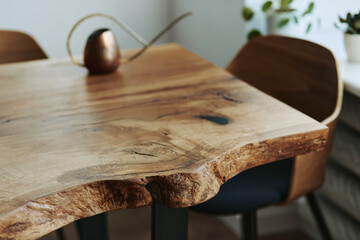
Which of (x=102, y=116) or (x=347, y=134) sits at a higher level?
(x=102, y=116)

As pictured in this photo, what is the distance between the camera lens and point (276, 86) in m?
1.56

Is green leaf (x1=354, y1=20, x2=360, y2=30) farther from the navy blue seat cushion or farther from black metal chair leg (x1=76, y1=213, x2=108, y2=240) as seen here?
black metal chair leg (x1=76, y1=213, x2=108, y2=240)

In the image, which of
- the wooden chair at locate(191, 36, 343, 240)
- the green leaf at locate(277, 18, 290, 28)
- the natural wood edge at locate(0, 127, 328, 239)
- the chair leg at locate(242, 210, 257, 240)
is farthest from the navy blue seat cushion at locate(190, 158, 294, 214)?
the green leaf at locate(277, 18, 290, 28)

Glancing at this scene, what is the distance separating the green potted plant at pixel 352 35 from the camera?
157 centimetres

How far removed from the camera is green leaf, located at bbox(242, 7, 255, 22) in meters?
1.85

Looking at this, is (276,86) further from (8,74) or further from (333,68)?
(8,74)

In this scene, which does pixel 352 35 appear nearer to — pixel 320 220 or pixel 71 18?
pixel 320 220

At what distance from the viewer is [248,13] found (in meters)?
1.85

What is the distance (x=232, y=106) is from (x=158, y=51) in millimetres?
636

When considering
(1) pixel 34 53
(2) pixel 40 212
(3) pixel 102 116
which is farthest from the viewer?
(1) pixel 34 53

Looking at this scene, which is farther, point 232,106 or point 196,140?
point 232,106

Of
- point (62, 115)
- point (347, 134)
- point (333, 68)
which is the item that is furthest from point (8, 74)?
point (347, 134)

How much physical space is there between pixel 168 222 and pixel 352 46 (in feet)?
3.19

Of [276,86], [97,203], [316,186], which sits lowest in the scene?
[316,186]
